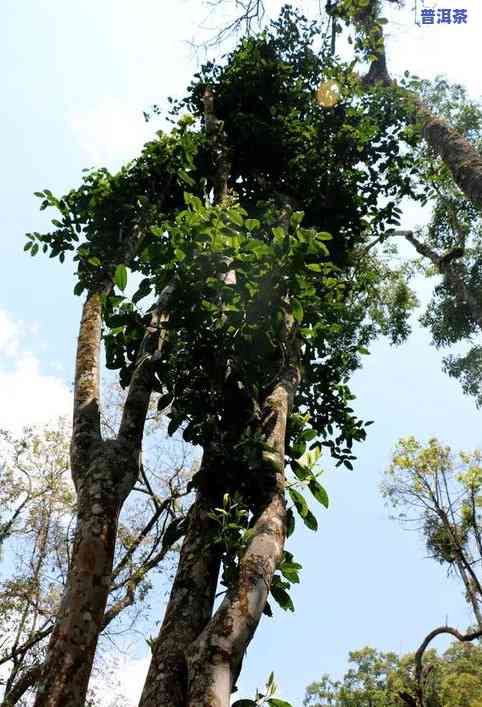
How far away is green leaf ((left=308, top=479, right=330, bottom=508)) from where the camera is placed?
4.21 m

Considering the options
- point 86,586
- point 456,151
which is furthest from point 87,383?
point 456,151

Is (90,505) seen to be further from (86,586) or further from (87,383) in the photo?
(87,383)

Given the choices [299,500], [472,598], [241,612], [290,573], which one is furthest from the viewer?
[472,598]

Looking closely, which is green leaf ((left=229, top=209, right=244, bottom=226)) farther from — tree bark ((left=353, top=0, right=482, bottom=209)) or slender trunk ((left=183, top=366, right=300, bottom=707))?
tree bark ((left=353, top=0, right=482, bottom=209))

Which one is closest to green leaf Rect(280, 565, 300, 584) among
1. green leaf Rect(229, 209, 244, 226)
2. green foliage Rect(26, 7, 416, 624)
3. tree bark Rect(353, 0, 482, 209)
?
green foliage Rect(26, 7, 416, 624)

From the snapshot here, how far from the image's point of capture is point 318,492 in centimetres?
423

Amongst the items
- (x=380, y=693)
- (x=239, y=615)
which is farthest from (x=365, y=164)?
(x=380, y=693)

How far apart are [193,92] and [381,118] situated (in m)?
3.48

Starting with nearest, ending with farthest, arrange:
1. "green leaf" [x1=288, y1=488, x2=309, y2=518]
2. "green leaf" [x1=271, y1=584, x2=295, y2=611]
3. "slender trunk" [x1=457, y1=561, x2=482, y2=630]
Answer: "green leaf" [x1=271, y1=584, x2=295, y2=611], "green leaf" [x1=288, y1=488, x2=309, y2=518], "slender trunk" [x1=457, y1=561, x2=482, y2=630]

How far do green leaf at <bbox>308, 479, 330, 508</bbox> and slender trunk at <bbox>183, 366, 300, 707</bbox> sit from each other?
0.47m

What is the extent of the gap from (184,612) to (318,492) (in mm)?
1456

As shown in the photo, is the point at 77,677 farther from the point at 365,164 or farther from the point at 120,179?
the point at 365,164

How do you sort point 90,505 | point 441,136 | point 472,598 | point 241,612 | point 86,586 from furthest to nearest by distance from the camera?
point 472,598
point 441,136
point 90,505
point 86,586
point 241,612

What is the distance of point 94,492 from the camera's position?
3.45 meters
